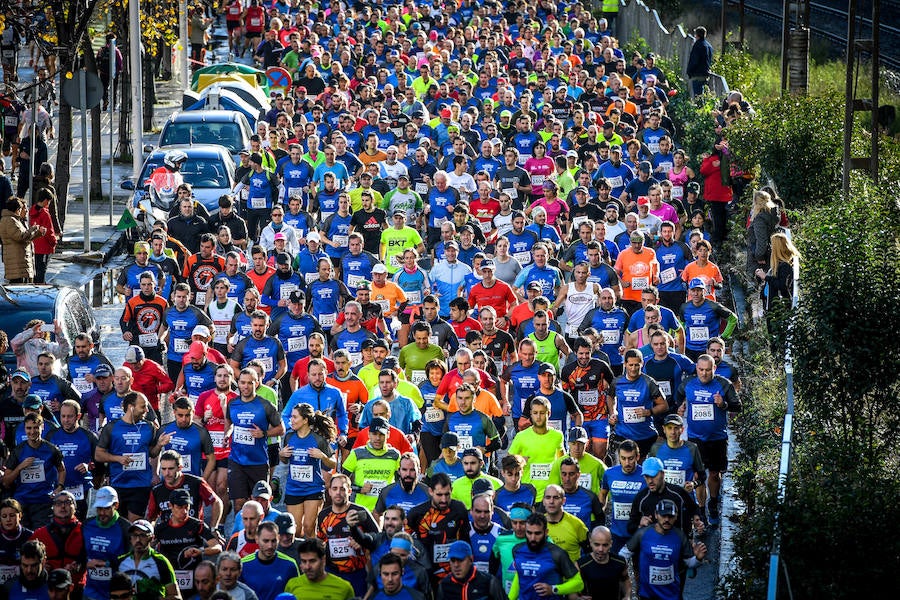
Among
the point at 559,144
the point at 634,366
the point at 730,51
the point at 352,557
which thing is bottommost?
the point at 352,557

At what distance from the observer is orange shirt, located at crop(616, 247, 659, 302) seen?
1883 cm

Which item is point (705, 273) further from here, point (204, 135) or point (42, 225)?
point (204, 135)

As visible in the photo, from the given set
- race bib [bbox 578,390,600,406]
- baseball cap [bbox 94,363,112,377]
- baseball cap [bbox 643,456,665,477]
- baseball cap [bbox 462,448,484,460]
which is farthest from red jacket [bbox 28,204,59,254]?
baseball cap [bbox 643,456,665,477]

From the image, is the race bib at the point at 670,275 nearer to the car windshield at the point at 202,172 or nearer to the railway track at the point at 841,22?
the car windshield at the point at 202,172

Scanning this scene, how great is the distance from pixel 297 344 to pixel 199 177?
8447 millimetres

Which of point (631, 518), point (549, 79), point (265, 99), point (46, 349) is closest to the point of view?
point (631, 518)

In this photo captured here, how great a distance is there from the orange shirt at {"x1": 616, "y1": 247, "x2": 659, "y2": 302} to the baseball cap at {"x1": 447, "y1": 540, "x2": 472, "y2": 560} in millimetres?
7459

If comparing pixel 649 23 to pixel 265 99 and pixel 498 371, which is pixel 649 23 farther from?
pixel 498 371

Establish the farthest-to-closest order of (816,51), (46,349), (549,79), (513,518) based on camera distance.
→ (816,51), (549,79), (46,349), (513,518)

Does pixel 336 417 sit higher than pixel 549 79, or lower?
lower

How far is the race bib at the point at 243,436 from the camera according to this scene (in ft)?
47.6

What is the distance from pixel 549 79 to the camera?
31.9 meters

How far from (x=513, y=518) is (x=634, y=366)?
11.0 feet

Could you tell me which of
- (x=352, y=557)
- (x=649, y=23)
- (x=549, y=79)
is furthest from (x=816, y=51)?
(x=352, y=557)
